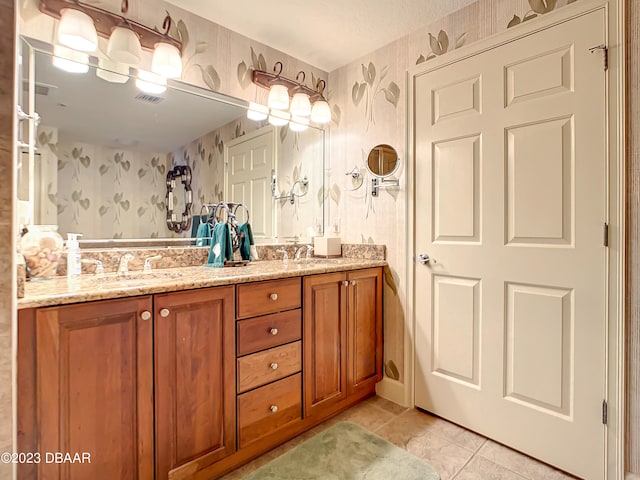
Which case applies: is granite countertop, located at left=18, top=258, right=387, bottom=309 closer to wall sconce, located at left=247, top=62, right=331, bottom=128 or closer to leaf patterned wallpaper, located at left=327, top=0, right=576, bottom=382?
leaf patterned wallpaper, located at left=327, top=0, right=576, bottom=382

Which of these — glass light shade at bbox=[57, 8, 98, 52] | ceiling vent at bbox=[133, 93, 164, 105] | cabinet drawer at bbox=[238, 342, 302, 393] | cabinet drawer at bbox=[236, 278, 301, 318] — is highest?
glass light shade at bbox=[57, 8, 98, 52]

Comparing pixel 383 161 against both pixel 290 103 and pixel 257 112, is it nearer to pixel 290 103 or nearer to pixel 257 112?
pixel 290 103

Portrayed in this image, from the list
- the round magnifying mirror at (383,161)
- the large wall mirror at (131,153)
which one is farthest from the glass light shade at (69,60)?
the round magnifying mirror at (383,161)

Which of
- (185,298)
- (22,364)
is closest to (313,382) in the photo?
(185,298)

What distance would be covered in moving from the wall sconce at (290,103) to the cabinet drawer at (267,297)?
123 centimetres

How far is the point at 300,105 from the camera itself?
2.37m

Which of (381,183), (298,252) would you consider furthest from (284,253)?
Result: (381,183)

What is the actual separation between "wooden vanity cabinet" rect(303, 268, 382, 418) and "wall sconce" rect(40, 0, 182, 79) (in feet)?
4.62

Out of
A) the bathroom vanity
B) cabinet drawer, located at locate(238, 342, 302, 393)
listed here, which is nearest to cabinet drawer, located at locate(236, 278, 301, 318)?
the bathroom vanity

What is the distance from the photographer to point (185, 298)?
130cm

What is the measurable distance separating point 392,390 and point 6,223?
2.15m

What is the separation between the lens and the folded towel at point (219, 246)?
1882mm

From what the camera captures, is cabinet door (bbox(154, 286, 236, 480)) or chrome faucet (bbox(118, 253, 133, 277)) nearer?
cabinet door (bbox(154, 286, 236, 480))

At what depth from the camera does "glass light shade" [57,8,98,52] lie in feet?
4.80
